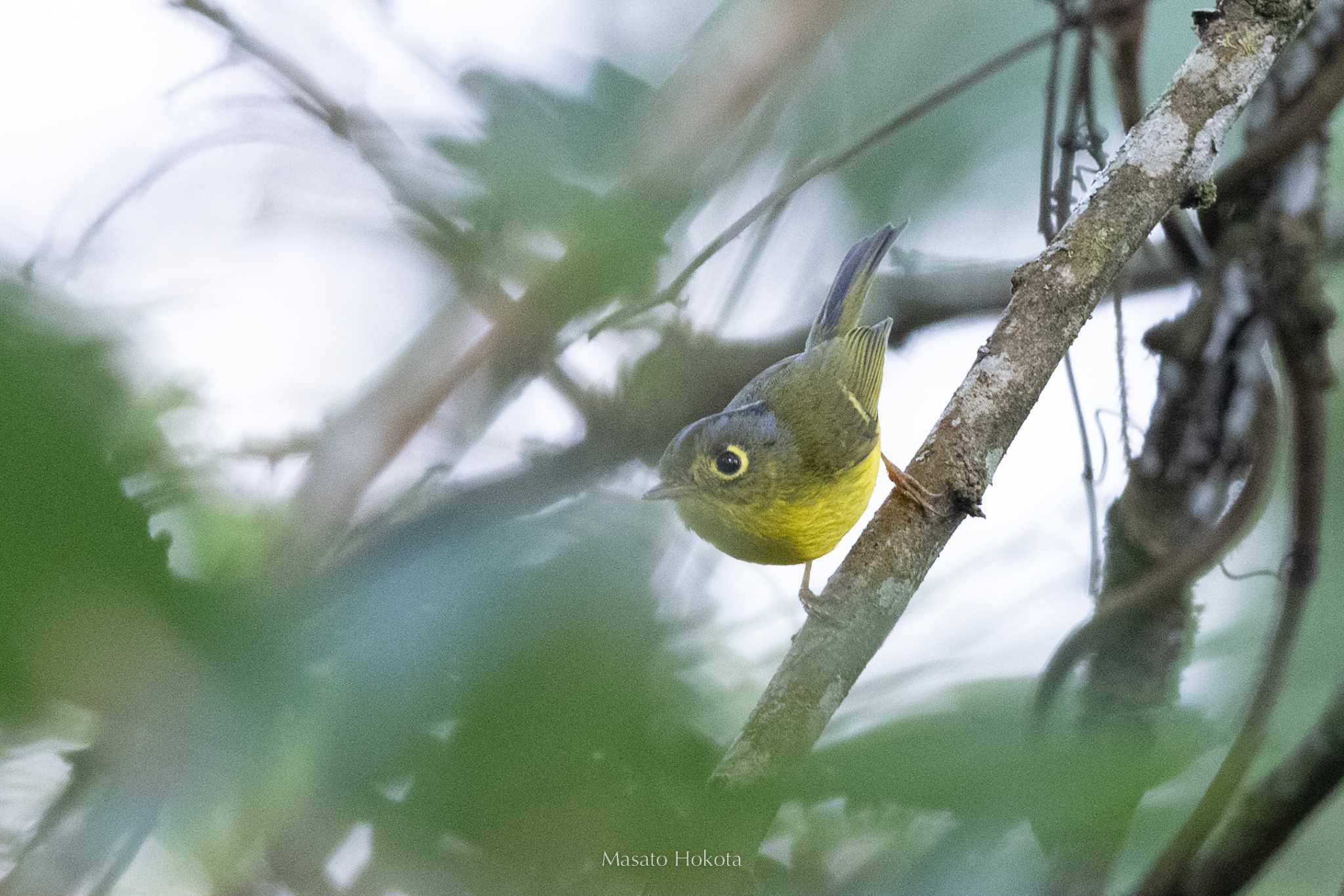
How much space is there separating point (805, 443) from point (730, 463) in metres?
0.34

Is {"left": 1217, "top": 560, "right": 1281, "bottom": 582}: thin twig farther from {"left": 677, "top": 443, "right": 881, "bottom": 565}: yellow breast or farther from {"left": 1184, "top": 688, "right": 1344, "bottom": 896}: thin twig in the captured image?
{"left": 677, "top": 443, "right": 881, "bottom": 565}: yellow breast

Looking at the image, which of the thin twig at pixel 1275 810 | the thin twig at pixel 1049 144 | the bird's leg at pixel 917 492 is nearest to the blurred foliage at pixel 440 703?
the bird's leg at pixel 917 492

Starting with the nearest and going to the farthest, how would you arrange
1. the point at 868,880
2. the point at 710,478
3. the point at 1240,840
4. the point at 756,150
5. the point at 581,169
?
the point at 868,880 < the point at 581,169 < the point at 756,150 < the point at 1240,840 < the point at 710,478

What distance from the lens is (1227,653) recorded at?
105 cm

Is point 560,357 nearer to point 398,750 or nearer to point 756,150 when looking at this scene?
point 756,150

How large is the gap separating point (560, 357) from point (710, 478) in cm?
137

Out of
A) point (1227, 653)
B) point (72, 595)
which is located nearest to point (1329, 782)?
point (1227, 653)

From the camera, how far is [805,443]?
2926 mm

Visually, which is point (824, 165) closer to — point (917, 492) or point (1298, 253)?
point (917, 492)

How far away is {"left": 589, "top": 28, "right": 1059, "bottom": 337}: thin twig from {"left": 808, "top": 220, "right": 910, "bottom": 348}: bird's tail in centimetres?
21

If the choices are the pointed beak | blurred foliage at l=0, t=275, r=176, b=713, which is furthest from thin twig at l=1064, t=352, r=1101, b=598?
blurred foliage at l=0, t=275, r=176, b=713

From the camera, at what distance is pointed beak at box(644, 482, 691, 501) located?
1187mm

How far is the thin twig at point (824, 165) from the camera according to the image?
3.39 ft

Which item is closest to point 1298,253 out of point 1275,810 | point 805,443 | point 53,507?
point 805,443
